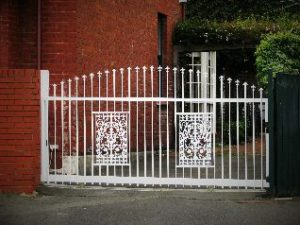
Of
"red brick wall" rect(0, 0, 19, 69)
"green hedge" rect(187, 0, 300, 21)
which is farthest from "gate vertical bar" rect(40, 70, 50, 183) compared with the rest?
"green hedge" rect(187, 0, 300, 21)

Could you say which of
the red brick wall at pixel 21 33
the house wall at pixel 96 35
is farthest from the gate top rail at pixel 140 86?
the red brick wall at pixel 21 33

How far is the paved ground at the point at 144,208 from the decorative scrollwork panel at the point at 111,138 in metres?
0.65

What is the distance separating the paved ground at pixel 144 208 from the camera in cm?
705

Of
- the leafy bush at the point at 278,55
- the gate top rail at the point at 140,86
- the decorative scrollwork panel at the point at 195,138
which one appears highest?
the leafy bush at the point at 278,55

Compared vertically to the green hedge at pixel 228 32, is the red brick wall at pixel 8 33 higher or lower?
lower

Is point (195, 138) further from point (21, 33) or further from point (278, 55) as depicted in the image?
point (21, 33)

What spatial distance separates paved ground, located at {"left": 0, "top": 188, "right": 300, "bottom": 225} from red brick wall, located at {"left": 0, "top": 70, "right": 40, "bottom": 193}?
27cm

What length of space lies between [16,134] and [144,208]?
229 cm

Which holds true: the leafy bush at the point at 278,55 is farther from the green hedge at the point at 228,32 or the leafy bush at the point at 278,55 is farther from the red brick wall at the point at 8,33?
the red brick wall at the point at 8,33

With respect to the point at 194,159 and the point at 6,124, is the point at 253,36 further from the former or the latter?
the point at 6,124

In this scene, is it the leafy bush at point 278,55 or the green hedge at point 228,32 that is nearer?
the leafy bush at point 278,55

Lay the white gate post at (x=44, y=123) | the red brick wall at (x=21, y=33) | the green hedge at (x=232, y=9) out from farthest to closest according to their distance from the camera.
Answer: the green hedge at (x=232, y=9) < the red brick wall at (x=21, y=33) < the white gate post at (x=44, y=123)

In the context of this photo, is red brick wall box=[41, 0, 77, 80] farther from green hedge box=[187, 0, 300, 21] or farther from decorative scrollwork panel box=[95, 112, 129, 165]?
green hedge box=[187, 0, 300, 21]

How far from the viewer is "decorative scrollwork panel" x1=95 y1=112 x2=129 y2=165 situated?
9.55 metres
